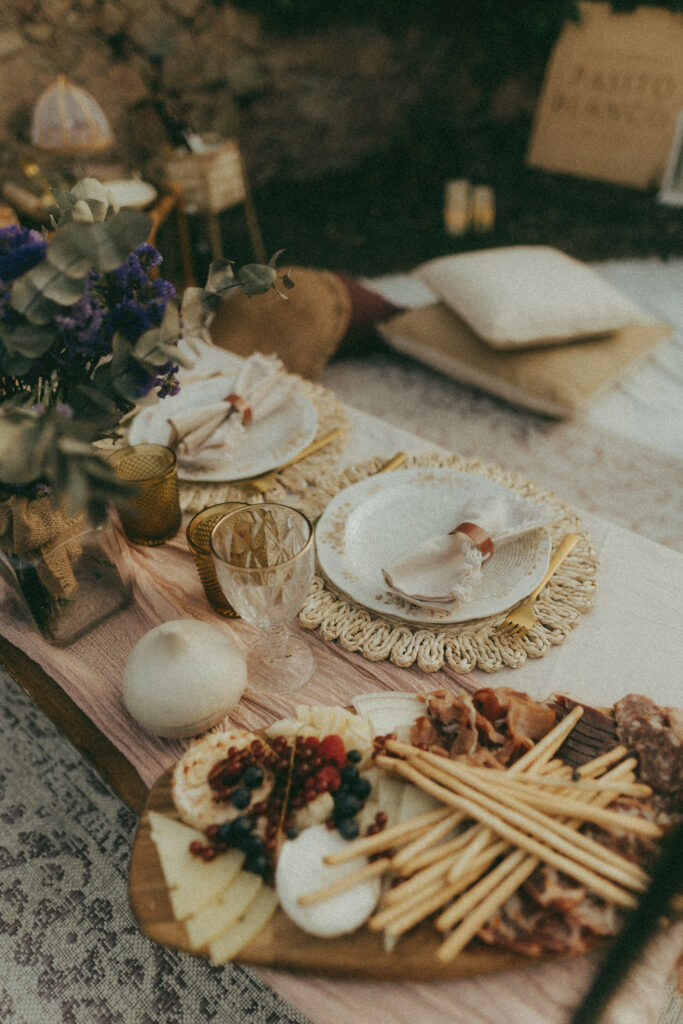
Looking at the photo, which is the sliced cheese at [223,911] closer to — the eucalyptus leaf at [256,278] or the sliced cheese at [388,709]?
the sliced cheese at [388,709]

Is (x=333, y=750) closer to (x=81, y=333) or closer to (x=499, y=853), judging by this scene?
(x=499, y=853)

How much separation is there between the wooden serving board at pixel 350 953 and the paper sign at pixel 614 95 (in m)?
3.46

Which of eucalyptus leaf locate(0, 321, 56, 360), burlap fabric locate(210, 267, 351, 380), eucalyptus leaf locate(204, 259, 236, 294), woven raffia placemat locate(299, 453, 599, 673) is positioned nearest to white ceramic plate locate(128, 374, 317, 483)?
woven raffia placemat locate(299, 453, 599, 673)

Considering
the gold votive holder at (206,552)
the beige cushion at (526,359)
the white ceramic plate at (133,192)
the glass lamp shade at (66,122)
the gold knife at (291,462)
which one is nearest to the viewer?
the gold votive holder at (206,552)

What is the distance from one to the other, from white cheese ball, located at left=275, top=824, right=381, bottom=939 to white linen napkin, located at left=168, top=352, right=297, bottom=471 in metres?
0.60

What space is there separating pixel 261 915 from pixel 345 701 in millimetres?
231

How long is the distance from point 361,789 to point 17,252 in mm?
507

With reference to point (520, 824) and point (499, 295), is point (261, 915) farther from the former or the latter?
point (499, 295)

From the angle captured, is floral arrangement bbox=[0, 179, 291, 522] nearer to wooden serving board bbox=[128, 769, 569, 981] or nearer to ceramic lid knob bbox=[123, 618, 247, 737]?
ceramic lid knob bbox=[123, 618, 247, 737]

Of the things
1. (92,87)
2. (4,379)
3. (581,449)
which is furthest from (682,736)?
(92,87)

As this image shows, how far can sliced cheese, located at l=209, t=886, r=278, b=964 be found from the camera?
50cm

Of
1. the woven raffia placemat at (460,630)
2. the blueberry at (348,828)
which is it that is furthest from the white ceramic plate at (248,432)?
the blueberry at (348,828)

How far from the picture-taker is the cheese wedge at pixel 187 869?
1.70 feet

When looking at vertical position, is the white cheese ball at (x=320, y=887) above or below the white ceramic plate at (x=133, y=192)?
below
